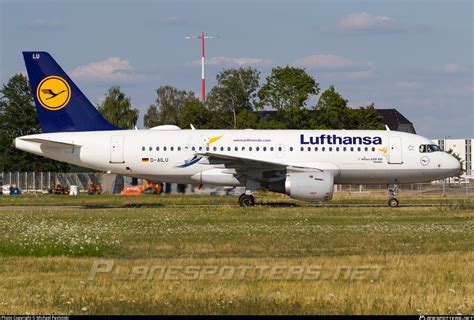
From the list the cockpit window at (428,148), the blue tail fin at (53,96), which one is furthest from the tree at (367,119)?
the blue tail fin at (53,96)

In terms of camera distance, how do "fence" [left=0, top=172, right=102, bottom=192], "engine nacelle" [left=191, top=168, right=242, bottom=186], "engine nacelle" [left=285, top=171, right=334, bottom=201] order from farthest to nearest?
"fence" [left=0, top=172, right=102, bottom=192]
"engine nacelle" [left=191, top=168, right=242, bottom=186]
"engine nacelle" [left=285, top=171, right=334, bottom=201]

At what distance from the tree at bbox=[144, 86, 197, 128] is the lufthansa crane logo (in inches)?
3617

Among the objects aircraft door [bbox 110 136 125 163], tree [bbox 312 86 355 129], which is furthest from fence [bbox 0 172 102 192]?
aircraft door [bbox 110 136 125 163]

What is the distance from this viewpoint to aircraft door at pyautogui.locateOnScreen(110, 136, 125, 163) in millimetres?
40125

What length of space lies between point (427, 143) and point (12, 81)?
221 feet

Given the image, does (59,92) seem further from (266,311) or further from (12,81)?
(12,81)

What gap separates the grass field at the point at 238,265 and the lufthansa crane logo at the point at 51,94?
10387 millimetres

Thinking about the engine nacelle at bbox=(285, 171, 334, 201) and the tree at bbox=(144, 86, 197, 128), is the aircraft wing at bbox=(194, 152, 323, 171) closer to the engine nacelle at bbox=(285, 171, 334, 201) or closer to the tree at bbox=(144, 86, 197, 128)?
the engine nacelle at bbox=(285, 171, 334, 201)

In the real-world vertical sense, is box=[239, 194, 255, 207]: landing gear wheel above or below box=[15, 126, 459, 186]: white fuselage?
below

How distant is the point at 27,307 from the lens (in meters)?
12.5

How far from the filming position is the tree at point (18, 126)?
302 ft

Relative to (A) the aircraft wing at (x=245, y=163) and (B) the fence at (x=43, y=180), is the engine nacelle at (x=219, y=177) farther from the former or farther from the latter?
(B) the fence at (x=43, y=180)

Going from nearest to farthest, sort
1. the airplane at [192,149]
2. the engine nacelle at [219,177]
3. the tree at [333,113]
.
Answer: the engine nacelle at [219,177] → the airplane at [192,149] → the tree at [333,113]

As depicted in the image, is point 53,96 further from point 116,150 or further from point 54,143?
point 116,150
